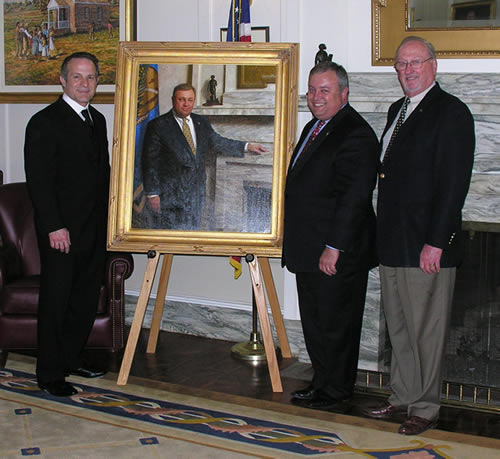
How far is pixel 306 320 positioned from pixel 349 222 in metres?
0.58

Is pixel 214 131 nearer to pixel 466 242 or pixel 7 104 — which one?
pixel 466 242

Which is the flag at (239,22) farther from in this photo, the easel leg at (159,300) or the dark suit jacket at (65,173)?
the easel leg at (159,300)

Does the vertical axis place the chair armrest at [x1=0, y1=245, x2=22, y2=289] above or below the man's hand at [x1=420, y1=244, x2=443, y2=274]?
below

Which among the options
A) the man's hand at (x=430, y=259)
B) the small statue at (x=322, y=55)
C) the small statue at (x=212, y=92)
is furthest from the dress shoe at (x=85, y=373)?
the small statue at (x=322, y=55)

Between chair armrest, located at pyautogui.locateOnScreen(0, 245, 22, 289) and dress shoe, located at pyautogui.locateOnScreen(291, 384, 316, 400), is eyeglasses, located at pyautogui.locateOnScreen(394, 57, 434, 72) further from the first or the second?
chair armrest, located at pyautogui.locateOnScreen(0, 245, 22, 289)

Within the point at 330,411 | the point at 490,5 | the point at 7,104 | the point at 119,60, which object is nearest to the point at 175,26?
the point at 119,60

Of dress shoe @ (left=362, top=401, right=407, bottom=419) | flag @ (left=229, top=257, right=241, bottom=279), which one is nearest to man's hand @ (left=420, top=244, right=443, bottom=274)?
dress shoe @ (left=362, top=401, right=407, bottom=419)

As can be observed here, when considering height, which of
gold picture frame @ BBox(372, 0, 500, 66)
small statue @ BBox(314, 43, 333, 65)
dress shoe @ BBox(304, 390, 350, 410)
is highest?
gold picture frame @ BBox(372, 0, 500, 66)

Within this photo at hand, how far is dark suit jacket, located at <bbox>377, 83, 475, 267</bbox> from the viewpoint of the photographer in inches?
127

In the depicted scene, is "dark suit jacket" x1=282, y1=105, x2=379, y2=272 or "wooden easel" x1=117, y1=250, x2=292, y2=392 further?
"wooden easel" x1=117, y1=250, x2=292, y2=392

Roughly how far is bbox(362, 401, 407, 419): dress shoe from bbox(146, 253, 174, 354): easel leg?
5.15 ft

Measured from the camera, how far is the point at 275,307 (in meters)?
4.50

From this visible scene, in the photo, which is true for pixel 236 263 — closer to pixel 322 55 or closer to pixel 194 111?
pixel 194 111

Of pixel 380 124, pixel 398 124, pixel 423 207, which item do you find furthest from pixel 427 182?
pixel 380 124
